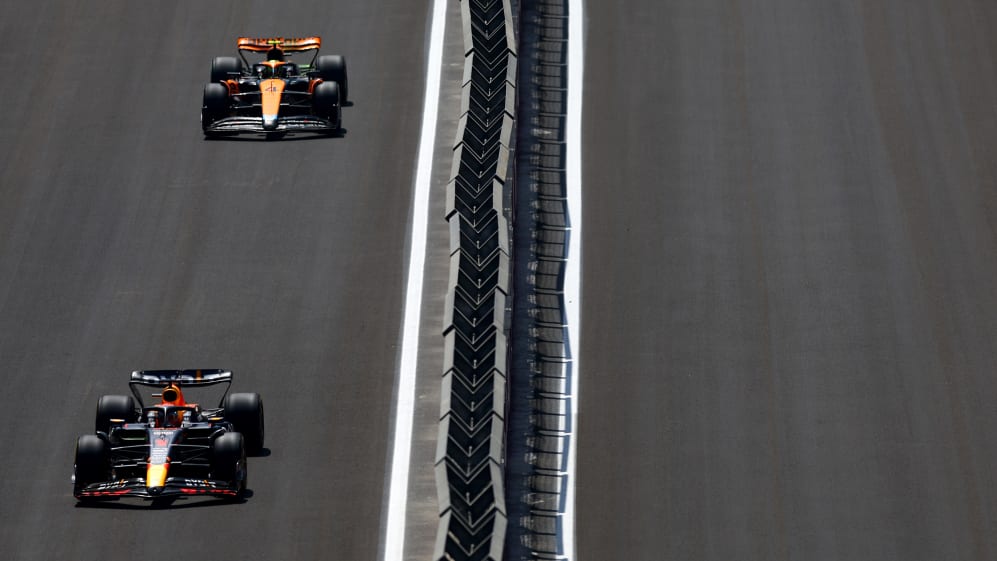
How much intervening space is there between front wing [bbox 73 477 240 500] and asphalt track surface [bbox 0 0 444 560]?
1.63ft

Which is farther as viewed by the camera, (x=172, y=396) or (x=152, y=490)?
(x=172, y=396)

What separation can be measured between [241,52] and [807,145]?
33.2ft

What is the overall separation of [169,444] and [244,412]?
44.5 inches

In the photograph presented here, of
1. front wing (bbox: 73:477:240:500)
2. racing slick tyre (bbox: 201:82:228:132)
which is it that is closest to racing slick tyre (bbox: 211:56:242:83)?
racing slick tyre (bbox: 201:82:228:132)

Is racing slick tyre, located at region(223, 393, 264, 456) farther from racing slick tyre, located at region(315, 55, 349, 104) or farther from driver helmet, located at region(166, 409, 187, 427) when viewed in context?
racing slick tyre, located at region(315, 55, 349, 104)

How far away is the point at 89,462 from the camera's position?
27.4 metres

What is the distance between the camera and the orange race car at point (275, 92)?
36062 millimetres

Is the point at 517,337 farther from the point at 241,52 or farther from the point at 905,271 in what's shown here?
the point at 241,52

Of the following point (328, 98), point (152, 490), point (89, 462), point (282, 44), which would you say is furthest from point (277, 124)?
point (152, 490)

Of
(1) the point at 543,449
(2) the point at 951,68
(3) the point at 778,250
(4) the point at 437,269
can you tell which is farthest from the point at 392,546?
(2) the point at 951,68

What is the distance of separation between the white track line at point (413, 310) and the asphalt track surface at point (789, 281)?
240 cm

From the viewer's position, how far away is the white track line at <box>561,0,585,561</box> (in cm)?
2870

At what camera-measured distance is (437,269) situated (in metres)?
32.8

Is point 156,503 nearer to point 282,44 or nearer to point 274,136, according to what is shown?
point 274,136
